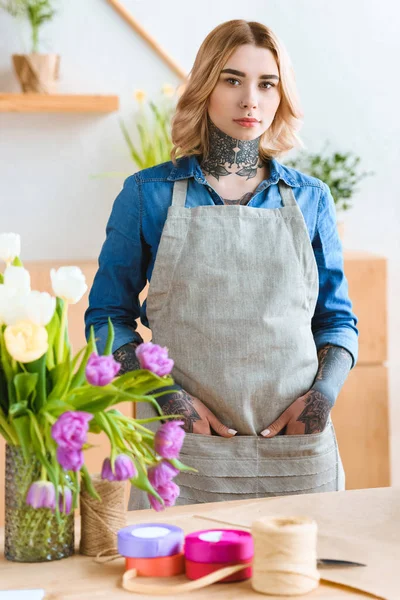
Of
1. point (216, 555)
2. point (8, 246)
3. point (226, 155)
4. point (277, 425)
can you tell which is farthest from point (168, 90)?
point (216, 555)

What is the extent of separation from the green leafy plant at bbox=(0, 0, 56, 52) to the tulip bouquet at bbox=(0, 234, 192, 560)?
215cm

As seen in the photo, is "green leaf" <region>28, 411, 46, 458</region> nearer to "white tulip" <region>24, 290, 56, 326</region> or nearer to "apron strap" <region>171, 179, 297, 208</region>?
"white tulip" <region>24, 290, 56, 326</region>

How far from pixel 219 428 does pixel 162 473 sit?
23.2 inches

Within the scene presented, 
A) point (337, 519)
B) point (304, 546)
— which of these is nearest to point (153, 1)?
point (337, 519)

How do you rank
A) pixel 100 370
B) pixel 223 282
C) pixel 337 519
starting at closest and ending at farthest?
pixel 100 370 → pixel 337 519 → pixel 223 282

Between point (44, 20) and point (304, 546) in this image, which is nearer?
point (304, 546)

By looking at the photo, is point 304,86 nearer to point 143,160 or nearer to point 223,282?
point 143,160

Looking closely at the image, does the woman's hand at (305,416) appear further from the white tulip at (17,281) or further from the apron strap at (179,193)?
the white tulip at (17,281)

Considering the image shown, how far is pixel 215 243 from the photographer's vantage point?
1868mm

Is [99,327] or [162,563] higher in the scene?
[99,327]

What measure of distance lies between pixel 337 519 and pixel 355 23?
2.54 meters

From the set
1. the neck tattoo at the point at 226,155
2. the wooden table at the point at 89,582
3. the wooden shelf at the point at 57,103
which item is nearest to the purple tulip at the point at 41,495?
the wooden table at the point at 89,582

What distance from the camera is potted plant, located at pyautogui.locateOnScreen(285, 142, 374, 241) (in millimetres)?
3465

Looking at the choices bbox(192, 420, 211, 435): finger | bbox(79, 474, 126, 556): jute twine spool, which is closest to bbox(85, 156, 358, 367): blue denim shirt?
bbox(192, 420, 211, 435): finger
